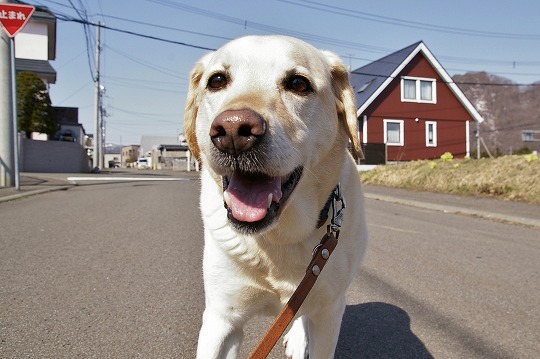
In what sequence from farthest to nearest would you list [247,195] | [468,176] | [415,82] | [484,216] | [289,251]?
[415,82], [468,176], [484,216], [289,251], [247,195]

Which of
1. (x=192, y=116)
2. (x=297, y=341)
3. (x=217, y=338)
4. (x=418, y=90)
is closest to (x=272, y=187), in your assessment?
(x=217, y=338)

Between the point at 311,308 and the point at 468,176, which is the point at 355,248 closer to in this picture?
the point at 311,308

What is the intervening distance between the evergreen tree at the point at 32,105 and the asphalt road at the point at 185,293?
1971 centimetres

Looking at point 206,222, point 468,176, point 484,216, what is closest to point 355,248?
point 206,222

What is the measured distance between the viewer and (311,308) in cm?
220

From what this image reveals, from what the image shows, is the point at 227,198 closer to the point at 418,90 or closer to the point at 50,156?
the point at 50,156

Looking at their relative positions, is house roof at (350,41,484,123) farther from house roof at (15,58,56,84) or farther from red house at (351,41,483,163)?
house roof at (15,58,56,84)

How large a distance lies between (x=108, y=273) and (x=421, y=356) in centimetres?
267

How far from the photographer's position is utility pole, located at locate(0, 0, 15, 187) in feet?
35.7

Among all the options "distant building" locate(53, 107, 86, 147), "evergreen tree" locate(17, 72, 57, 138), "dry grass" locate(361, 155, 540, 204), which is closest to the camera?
"dry grass" locate(361, 155, 540, 204)

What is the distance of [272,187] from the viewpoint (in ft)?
A: 6.22

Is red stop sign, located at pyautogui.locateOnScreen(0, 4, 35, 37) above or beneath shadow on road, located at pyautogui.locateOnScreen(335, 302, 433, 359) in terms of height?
above

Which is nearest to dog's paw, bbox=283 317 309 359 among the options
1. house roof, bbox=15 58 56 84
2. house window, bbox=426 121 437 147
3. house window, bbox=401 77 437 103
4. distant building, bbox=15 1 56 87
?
house window, bbox=401 77 437 103

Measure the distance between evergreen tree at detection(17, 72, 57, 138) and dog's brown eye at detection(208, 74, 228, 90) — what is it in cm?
2466
